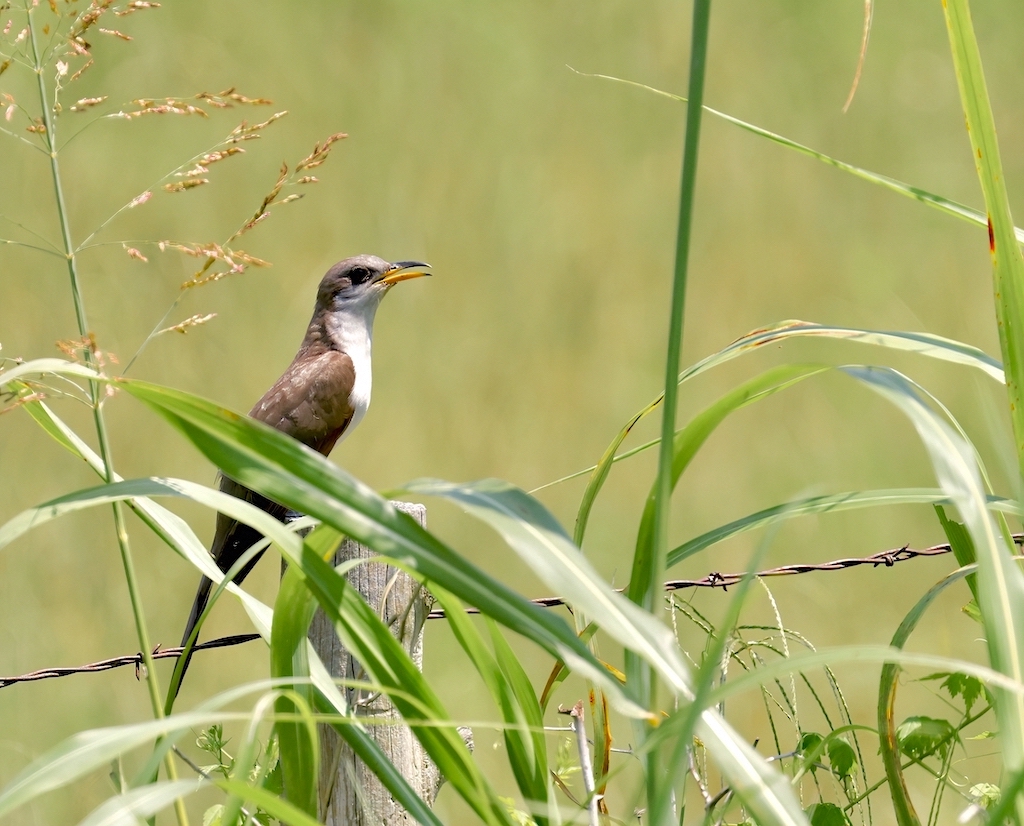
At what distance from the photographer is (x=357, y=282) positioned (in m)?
3.67

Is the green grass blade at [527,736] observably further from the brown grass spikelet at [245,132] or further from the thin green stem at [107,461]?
the brown grass spikelet at [245,132]

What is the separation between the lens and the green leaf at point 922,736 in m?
1.54

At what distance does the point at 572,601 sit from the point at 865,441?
22.5 feet

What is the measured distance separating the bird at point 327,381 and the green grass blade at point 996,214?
88.2 inches

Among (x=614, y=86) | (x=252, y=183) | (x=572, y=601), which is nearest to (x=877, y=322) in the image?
(x=614, y=86)

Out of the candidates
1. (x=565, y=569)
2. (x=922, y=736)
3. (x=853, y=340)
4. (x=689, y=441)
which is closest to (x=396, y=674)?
(x=565, y=569)

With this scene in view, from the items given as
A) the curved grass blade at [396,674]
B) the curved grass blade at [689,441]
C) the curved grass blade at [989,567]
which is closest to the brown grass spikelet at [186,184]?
the curved grass blade at [396,674]

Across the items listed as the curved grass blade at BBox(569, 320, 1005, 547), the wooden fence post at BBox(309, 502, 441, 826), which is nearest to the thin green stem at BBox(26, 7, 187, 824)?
the wooden fence post at BBox(309, 502, 441, 826)

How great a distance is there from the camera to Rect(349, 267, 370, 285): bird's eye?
144 inches

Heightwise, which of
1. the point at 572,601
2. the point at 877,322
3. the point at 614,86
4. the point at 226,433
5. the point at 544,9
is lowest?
the point at 572,601

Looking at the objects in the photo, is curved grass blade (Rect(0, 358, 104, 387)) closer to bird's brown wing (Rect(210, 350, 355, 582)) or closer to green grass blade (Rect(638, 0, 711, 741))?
green grass blade (Rect(638, 0, 711, 741))

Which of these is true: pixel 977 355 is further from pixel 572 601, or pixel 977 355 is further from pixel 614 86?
pixel 614 86

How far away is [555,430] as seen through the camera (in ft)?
22.9

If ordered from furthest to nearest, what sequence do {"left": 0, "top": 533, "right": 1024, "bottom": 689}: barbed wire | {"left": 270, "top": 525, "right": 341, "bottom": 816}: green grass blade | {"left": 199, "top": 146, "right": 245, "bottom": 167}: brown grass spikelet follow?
{"left": 0, "top": 533, "right": 1024, "bottom": 689}: barbed wire < {"left": 199, "top": 146, "right": 245, "bottom": 167}: brown grass spikelet < {"left": 270, "top": 525, "right": 341, "bottom": 816}: green grass blade
